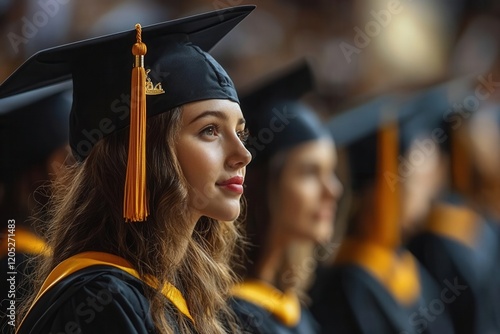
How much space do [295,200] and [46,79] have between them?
98cm

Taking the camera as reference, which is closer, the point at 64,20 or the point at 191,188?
the point at 191,188

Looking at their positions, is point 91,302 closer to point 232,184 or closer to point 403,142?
point 232,184

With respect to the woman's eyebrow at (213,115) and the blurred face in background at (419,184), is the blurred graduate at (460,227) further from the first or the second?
the woman's eyebrow at (213,115)

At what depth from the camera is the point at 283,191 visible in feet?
7.41

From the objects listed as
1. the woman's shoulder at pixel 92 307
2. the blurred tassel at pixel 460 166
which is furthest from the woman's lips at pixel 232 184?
the blurred tassel at pixel 460 166

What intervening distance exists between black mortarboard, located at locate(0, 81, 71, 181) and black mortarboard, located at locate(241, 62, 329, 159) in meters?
0.49

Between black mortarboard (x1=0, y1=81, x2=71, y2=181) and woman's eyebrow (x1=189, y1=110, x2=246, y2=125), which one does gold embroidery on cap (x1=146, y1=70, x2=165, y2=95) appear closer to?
woman's eyebrow (x1=189, y1=110, x2=246, y2=125)

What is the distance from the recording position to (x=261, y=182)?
2.24 meters

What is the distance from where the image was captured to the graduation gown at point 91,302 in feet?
3.86

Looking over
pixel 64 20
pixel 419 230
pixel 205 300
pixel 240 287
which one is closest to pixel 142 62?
pixel 205 300

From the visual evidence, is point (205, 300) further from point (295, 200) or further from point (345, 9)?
point (345, 9)

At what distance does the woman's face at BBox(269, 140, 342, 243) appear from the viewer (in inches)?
88.9

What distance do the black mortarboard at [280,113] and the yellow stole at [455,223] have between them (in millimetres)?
670

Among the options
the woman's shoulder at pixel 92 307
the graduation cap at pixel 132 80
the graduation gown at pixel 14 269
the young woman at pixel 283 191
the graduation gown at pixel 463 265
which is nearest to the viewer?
the woman's shoulder at pixel 92 307
